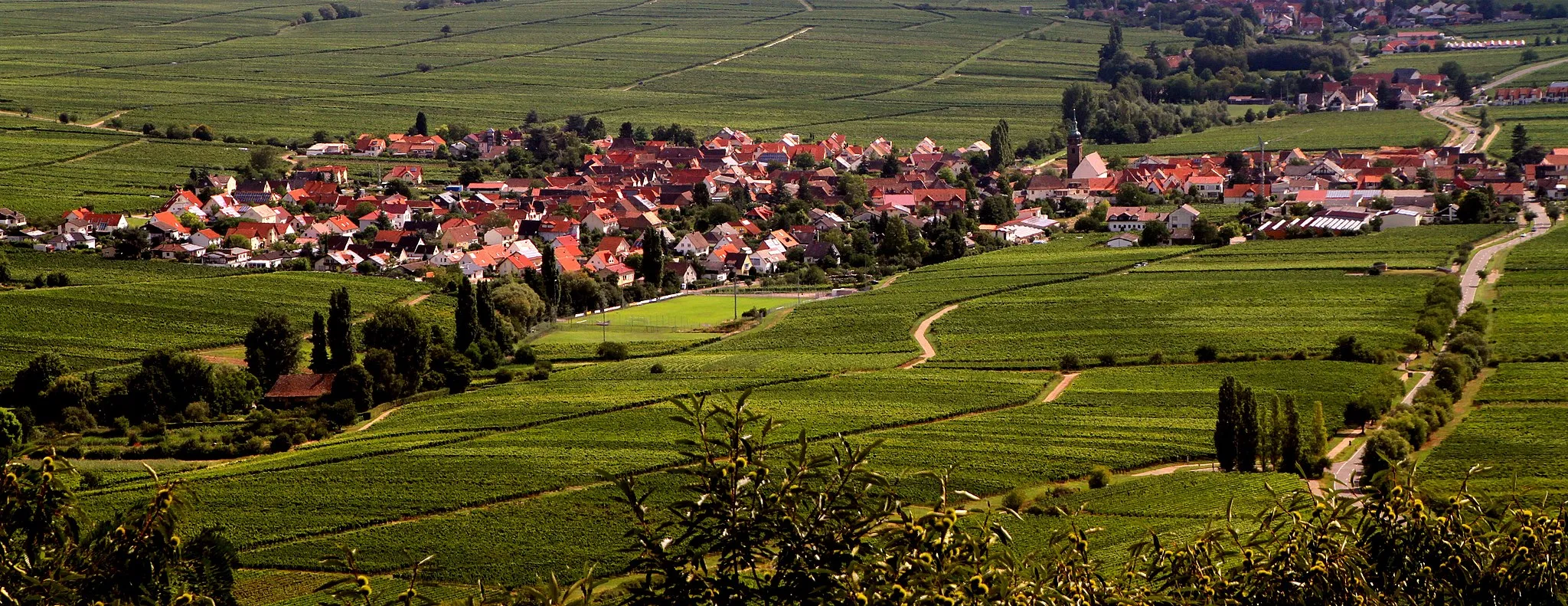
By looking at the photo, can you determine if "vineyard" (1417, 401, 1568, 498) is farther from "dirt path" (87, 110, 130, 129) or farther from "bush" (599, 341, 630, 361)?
"dirt path" (87, 110, 130, 129)

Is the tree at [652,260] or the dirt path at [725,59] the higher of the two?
the dirt path at [725,59]

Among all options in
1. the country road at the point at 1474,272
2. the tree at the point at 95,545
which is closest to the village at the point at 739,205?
the country road at the point at 1474,272

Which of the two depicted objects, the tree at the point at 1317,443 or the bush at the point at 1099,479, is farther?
the tree at the point at 1317,443

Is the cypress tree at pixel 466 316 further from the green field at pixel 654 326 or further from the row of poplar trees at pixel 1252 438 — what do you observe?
the row of poplar trees at pixel 1252 438

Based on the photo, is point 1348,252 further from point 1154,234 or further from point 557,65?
point 557,65

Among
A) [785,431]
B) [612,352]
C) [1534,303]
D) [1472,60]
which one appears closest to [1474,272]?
[1534,303]

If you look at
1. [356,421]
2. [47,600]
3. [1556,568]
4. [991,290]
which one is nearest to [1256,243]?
[991,290]

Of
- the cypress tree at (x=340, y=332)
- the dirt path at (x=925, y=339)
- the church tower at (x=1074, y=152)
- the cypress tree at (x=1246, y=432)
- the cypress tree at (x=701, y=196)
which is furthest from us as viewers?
the church tower at (x=1074, y=152)

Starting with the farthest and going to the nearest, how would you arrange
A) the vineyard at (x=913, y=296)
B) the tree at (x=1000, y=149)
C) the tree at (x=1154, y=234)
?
the tree at (x=1000, y=149)
the tree at (x=1154, y=234)
the vineyard at (x=913, y=296)
